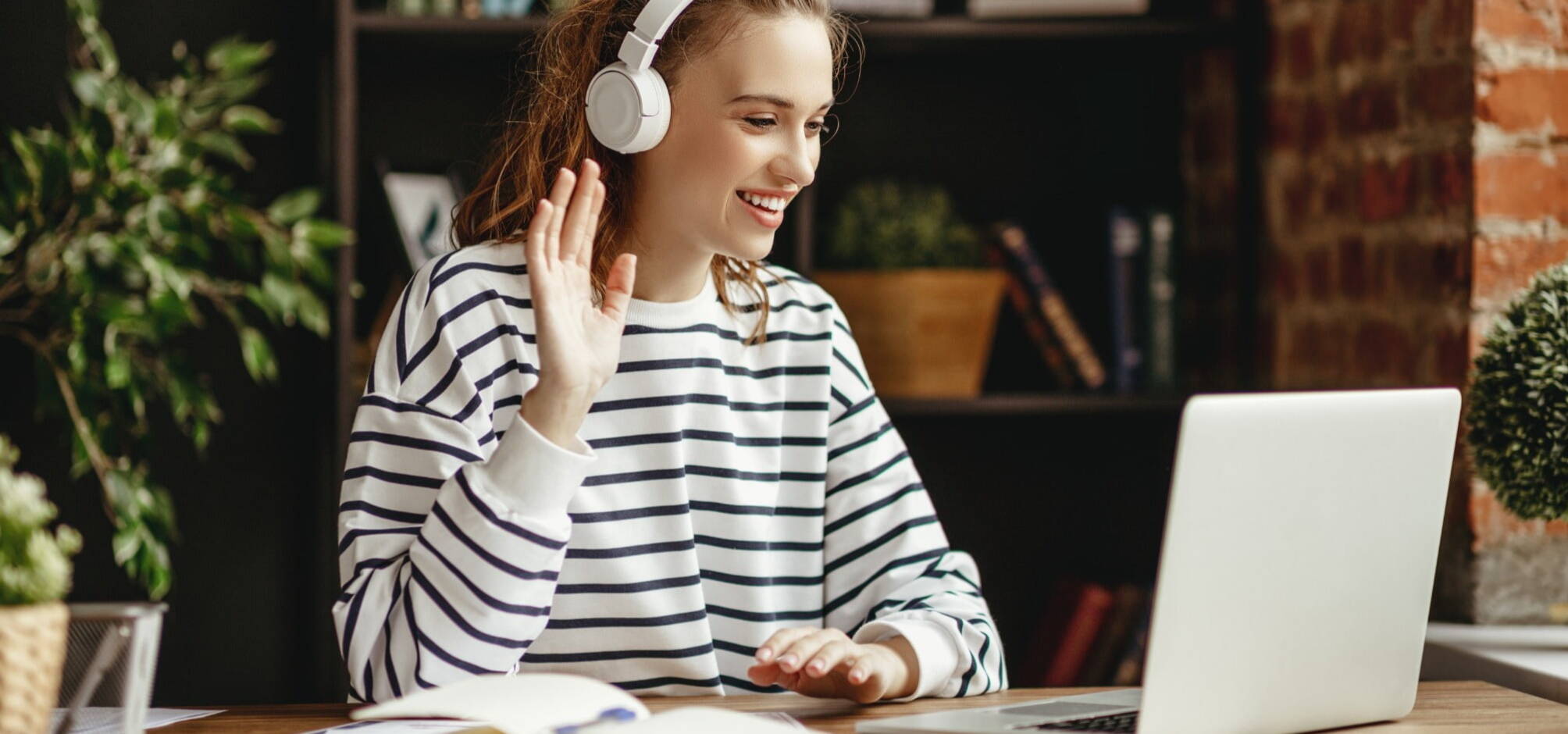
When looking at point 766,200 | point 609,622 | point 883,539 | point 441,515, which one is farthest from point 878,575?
point 441,515

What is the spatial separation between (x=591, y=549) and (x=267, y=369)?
Answer: 78 centimetres

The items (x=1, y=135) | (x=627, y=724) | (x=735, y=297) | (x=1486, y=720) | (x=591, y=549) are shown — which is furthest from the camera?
(x=1, y=135)

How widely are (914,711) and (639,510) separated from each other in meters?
0.38

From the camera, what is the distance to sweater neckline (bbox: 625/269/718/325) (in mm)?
1387

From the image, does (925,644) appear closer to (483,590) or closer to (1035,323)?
(483,590)

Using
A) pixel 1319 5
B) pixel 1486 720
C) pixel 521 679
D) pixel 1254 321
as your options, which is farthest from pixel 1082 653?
pixel 521 679

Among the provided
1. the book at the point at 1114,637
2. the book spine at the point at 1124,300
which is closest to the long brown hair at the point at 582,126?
the book spine at the point at 1124,300

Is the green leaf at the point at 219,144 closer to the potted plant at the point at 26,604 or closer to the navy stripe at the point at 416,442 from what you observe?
the navy stripe at the point at 416,442

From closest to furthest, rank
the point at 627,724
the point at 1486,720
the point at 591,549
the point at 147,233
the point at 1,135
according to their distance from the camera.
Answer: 1. the point at 627,724
2. the point at 1486,720
3. the point at 591,549
4. the point at 147,233
5. the point at 1,135

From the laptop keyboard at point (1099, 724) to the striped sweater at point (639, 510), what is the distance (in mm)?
190

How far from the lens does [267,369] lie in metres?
1.89

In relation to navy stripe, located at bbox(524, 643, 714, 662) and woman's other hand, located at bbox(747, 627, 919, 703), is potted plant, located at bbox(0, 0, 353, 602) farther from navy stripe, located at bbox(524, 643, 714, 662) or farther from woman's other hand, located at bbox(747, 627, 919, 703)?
woman's other hand, located at bbox(747, 627, 919, 703)

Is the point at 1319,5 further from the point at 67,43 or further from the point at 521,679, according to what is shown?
the point at 67,43

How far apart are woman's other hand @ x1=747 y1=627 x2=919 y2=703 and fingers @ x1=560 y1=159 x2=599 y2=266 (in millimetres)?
348
